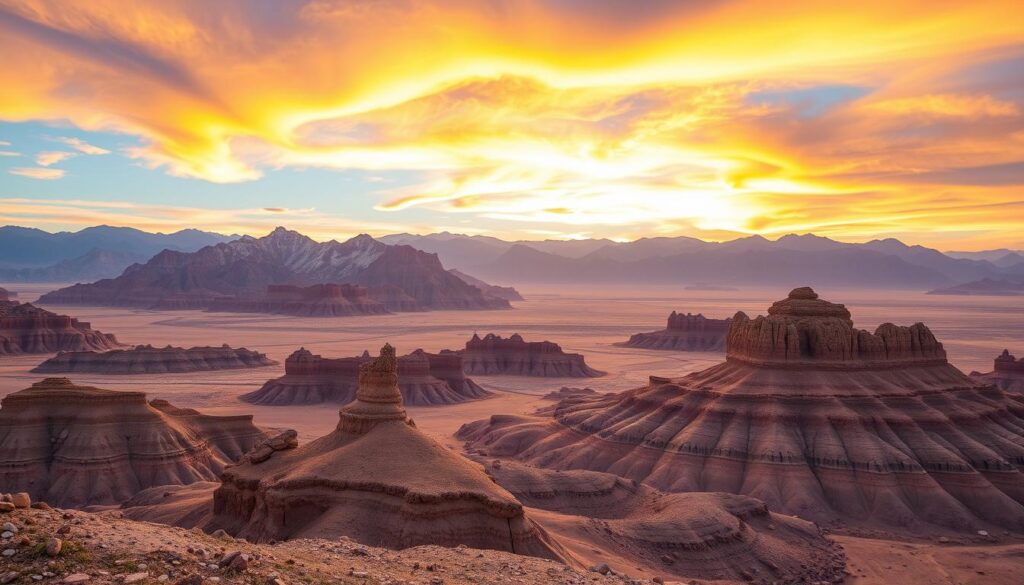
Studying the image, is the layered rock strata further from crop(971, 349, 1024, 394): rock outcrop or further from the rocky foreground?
crop(971, 349, 1024, 394): rock outcrop

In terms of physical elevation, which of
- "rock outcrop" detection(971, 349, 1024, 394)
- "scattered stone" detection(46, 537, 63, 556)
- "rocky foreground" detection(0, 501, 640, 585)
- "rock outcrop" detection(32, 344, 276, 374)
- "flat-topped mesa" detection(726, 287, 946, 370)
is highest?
"flat-topped mesa" detection(726, 287, 946, 370)

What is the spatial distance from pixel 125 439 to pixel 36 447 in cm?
478

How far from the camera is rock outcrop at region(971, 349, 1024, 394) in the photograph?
83675mm

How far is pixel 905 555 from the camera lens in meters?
36.2

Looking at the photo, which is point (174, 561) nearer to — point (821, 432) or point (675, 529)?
point (675, 529)

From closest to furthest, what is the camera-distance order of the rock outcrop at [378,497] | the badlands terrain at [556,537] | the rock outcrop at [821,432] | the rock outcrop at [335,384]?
the badlands terrain at [556,537], the rock outcrop at [378,497], the rock outcrop at [821,432], the rock outcrop at [335,384]

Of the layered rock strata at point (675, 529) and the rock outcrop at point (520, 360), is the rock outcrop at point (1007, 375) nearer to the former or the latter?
the rock outcrop at point (520, 360)

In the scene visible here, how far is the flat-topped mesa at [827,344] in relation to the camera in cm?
5319

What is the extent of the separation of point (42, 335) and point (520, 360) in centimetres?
9066

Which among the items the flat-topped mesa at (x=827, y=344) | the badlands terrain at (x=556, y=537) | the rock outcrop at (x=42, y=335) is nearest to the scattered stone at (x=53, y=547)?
the badlands terrain at (x=556, y=537)

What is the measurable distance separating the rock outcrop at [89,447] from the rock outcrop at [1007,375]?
83.3 metres

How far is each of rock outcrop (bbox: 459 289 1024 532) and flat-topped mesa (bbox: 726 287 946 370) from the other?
3.8 inches

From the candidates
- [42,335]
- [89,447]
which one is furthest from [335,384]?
[42,335]

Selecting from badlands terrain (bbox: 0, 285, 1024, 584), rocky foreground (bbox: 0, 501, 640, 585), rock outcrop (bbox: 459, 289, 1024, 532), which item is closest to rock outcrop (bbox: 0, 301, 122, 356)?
badlands terrain (bbox: 0, 285, 1024, 584)
